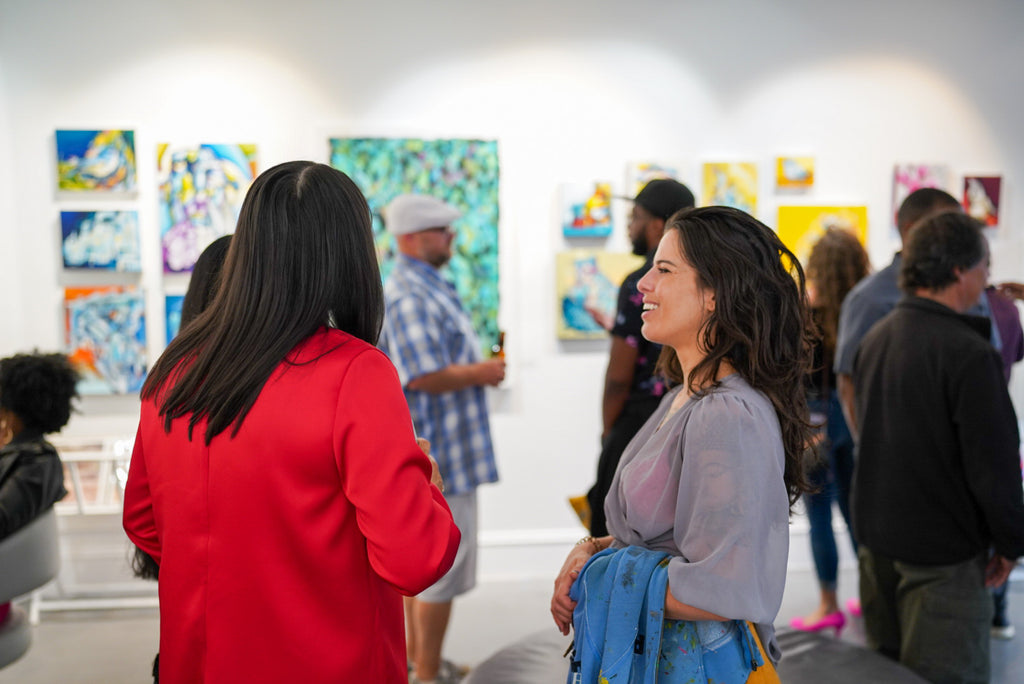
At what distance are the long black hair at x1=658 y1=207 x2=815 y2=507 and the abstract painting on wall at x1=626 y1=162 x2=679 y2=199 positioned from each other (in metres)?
2.75

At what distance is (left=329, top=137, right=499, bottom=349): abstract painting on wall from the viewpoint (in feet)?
13.4

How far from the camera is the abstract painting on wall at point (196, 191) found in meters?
4.01

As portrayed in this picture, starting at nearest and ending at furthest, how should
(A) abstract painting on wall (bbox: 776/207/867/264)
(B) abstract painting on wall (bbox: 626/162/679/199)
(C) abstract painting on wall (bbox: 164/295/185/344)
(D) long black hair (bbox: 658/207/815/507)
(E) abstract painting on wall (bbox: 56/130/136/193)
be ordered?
(D) long black hair (bbox: 658/207/815/507), (E) abstract painting on wall (bbox: 56/130/136/193), (C) abstract painting on wall (bbox: 164/295/185/344), (B) abstract painting on wall (bbox: 626/162/679/199), (A) abstract painting on wall (bbox: 776/207/867/264)

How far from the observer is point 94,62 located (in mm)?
3955

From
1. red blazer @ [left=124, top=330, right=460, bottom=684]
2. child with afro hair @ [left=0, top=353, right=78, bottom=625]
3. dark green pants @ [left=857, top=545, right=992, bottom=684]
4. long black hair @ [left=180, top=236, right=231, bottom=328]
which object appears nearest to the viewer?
red blazer @ [left=124, top=330, right=460, bottom=684]

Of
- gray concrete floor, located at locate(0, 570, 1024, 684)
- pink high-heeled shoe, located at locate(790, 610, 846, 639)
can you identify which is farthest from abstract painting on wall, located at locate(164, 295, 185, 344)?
pink high-heeled shoe, located at locate(790, 610, 846, 639)

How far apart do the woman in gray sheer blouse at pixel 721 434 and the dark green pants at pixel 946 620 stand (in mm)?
910

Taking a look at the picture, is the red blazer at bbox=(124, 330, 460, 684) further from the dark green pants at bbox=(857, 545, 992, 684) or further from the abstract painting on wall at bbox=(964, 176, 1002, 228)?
the abstract painting on wall at bbox=(964, 176, 1002, 228)

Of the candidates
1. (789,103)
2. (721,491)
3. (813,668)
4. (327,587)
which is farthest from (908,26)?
(327,587)

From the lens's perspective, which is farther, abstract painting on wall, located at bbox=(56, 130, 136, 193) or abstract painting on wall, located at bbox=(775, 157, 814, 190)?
abstract painting on wall, located at bbox=(775, 157, 814, 190)

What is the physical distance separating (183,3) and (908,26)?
12.3 ft

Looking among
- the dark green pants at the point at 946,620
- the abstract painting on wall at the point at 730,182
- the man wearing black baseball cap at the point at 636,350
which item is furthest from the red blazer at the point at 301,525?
the abstract painting on wall at the point at 730,182

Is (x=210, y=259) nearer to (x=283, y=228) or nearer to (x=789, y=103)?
(x=283, y=228)

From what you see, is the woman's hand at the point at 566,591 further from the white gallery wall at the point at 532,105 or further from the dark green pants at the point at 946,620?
the white gallery wall at the point at 532,105
